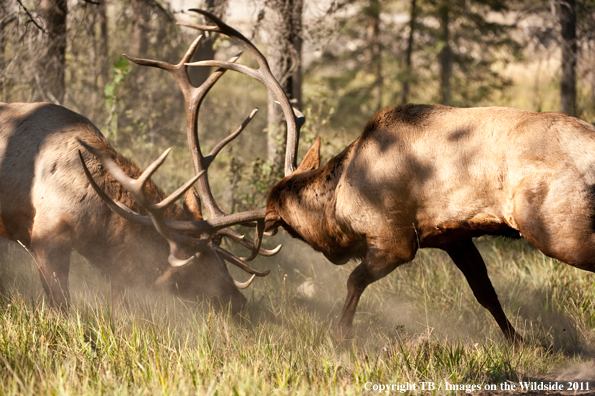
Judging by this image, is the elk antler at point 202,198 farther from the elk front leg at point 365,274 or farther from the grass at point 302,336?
the elk front leg at point 365,274

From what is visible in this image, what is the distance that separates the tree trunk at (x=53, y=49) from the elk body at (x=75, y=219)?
349 centimetres

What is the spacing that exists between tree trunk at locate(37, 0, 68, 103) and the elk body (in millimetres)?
3494

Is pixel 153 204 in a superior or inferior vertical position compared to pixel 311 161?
inferior

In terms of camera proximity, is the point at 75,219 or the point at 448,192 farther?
the point at 75,219

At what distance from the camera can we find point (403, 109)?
412 centimetres

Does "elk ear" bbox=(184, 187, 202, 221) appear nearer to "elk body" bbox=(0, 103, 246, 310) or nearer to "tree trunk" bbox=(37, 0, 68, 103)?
"elk body" bbox=(0, 103, 246, 310)

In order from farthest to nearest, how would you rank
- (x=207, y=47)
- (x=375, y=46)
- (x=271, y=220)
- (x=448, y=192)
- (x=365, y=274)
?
(x=375, y=46) < (x=207, y=47) < (x=271, y=220) < (x=365, y=274) < (x=448, y=192)

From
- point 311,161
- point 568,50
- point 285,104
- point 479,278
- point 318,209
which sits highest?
point 568,50

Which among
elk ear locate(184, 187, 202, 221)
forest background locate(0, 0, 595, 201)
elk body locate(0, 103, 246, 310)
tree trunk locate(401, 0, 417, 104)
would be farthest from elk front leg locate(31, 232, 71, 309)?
tree trunk locate(401, 0, 417, 104)

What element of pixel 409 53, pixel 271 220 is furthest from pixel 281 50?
pixel 409 53

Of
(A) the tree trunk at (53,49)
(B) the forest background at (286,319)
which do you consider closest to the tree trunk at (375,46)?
(B) the forest background at (286,319)

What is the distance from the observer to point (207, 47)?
34.0 feet

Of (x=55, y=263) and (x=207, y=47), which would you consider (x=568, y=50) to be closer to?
(x=207, y=47)

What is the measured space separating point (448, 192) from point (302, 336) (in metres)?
1.47
